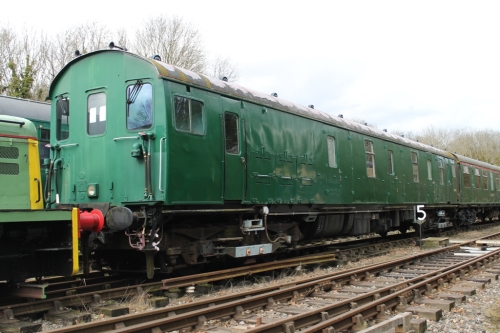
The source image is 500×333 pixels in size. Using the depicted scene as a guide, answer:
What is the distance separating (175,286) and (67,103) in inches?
152

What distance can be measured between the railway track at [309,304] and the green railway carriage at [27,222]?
51.8 inches

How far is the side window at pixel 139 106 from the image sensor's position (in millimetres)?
7762

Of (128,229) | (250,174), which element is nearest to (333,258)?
(250,174)

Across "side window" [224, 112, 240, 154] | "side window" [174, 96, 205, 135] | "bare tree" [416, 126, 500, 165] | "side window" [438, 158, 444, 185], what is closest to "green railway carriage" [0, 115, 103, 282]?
"side window" [174, 96, 205, 135]

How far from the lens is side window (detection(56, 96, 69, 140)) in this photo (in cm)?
871

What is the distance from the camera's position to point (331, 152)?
41.0 ft

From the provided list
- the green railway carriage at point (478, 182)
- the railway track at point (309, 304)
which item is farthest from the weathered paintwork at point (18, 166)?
the green railway carriage at point (478, 182)

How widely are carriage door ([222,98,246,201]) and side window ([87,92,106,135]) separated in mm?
2092

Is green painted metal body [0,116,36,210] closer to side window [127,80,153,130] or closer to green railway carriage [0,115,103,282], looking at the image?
green railway carriage [0,115,103,282]

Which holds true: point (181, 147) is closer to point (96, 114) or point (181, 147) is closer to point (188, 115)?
point (188, 115)

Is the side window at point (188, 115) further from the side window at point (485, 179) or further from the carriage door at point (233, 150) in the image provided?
the side window at point (485, 179)

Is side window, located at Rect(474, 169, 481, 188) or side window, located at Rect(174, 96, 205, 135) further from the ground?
side window, located at Rect(174, 96, 205, 135)

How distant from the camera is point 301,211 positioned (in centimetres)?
1099

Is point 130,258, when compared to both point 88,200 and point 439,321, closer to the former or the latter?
point 88,200
